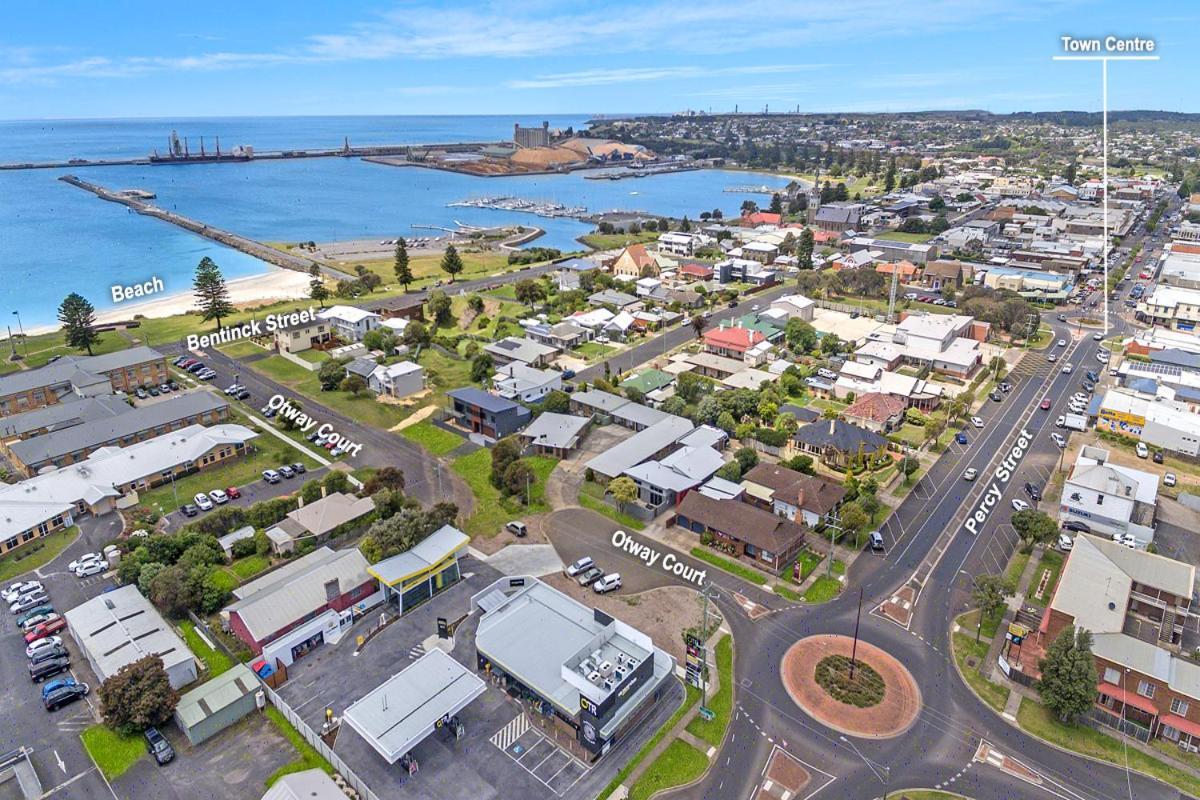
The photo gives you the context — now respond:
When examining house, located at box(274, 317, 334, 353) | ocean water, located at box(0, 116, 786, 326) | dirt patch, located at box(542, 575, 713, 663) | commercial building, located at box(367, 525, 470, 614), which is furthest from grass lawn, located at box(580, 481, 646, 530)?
ocean water, located at box(0, 116, 786, 326)

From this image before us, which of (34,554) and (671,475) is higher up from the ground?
(671,475)

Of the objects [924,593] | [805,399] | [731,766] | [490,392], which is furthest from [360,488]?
[805,399]

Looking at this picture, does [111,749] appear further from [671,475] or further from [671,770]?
[671,475]

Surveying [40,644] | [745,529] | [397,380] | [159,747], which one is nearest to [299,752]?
[159,747]

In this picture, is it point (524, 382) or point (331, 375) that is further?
point (331, 375)

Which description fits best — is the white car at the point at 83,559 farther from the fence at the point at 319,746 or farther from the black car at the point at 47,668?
the fence at the point at 319,746

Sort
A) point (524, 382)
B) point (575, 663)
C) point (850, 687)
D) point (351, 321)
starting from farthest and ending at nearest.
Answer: point (351, 321), point (524, 382), point (850, 687), point (575, 663)
